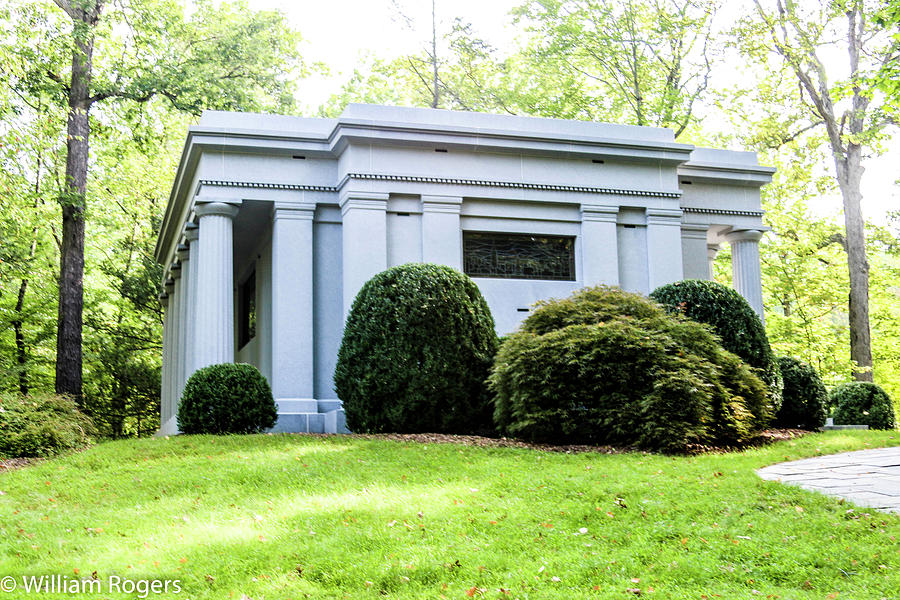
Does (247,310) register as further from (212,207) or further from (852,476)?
(852,476)

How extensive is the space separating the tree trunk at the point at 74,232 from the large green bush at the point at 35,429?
4.90m

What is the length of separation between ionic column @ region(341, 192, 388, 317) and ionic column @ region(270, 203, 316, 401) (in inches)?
35.0

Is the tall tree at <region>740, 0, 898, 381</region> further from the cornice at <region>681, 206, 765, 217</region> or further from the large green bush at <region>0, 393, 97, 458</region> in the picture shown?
the large green bush at <region>0, 393, 97, 458</region>

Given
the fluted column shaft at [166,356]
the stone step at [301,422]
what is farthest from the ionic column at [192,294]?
the fluted column shaft at [166,356]

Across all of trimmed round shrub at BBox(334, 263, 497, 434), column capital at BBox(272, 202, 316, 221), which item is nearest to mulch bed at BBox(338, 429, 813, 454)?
trimmed round shrub at BBox(334, 263, 497, 434)

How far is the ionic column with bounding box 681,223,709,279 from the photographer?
1894cm

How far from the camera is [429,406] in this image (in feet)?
40.1

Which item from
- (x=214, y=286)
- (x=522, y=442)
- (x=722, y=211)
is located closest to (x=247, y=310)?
(x=214, y=286)

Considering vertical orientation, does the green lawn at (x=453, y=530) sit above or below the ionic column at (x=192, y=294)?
below

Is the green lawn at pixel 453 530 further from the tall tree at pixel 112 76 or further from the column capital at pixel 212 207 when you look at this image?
the tall tree at pixel 112 76

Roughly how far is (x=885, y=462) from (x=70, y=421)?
467 inches

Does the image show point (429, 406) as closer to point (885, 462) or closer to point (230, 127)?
point (885, 462)

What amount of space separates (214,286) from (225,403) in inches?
137

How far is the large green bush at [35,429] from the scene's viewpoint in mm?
11844
